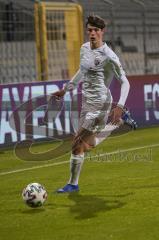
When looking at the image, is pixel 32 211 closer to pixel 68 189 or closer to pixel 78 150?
pixel 68 189

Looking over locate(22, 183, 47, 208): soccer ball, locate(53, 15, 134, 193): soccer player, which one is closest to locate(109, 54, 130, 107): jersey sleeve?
locate(53, 15, 134, 193): soccer player

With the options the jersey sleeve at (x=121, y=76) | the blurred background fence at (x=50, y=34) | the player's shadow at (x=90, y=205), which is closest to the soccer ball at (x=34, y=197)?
the player's shadow at (x=90, y=205)

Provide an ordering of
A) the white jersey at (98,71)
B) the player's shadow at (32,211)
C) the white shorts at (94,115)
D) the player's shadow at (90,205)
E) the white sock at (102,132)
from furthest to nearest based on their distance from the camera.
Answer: the white sock at (102,132) < the white shorts at (94,115) < the white jersey at (98,71) < the player's shadow at (32,211) < the player's shadow at (90,205)

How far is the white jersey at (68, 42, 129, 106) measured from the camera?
30.6 ft

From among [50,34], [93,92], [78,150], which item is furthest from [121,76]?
[50,34]

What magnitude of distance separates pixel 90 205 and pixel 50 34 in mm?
11136

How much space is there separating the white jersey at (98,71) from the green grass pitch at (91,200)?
1388mm

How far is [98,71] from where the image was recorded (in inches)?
373

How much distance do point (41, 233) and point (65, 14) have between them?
42.8 feet

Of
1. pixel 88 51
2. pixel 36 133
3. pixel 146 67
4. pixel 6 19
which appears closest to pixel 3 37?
pixel 6 19

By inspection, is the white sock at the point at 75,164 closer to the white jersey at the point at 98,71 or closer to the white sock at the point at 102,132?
the white sock at the point at 102,132

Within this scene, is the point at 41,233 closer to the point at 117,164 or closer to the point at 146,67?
the point at 117,164

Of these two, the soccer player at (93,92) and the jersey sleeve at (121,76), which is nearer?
the jersey sleeve at (121,76)

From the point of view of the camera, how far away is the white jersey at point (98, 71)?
9.31 metres
